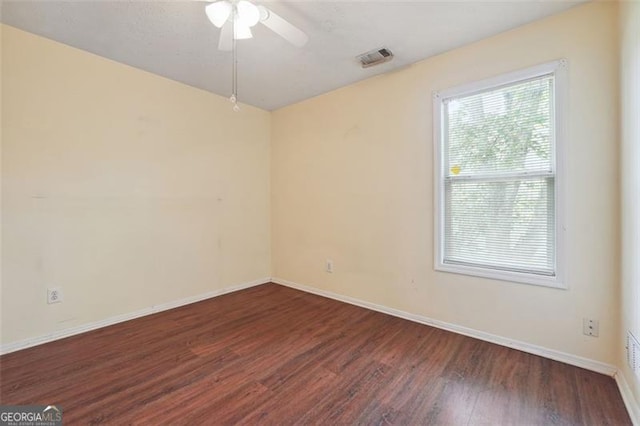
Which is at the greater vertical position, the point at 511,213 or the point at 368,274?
the point at 511,213

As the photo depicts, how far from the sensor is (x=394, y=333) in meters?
2.54

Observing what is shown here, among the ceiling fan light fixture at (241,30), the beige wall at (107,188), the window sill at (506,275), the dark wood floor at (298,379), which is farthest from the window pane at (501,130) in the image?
the beige wall at (107,188)

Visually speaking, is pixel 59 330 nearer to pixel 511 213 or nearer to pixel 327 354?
pixel 327 354

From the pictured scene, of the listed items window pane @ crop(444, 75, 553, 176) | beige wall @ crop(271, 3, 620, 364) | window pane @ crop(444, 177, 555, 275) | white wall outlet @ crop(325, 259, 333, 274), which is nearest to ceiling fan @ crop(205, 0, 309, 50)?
beige wall @ crop(271, 3, 620, 364)

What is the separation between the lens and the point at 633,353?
5.18 ft

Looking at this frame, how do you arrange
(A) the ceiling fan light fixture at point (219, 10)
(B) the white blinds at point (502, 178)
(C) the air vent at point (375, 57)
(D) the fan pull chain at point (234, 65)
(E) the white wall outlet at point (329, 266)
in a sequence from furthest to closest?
1. (E) the white wall outlet at point (329, 266)
2. (C) the air vent at point (375, 57)
3. (B) the white blinds at point (502, 178)
4. (D) the fan pull chain at point (234, 65)
5. (A) the ceiling fan light fixture at point (219, 10)

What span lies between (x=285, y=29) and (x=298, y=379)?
2.54m

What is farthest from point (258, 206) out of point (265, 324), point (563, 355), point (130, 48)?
point (563, 355)

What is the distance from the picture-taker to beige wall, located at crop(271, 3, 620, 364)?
1.91 metres

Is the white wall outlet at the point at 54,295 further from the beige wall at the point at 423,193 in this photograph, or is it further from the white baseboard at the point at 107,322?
the beige wall at the point at 423,193

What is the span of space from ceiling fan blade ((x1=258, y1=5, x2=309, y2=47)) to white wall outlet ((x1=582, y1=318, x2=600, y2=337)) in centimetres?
294

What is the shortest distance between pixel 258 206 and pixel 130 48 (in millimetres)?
2197

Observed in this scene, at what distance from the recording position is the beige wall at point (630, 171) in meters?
1.52

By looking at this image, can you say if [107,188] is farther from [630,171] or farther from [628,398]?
[628,398]
